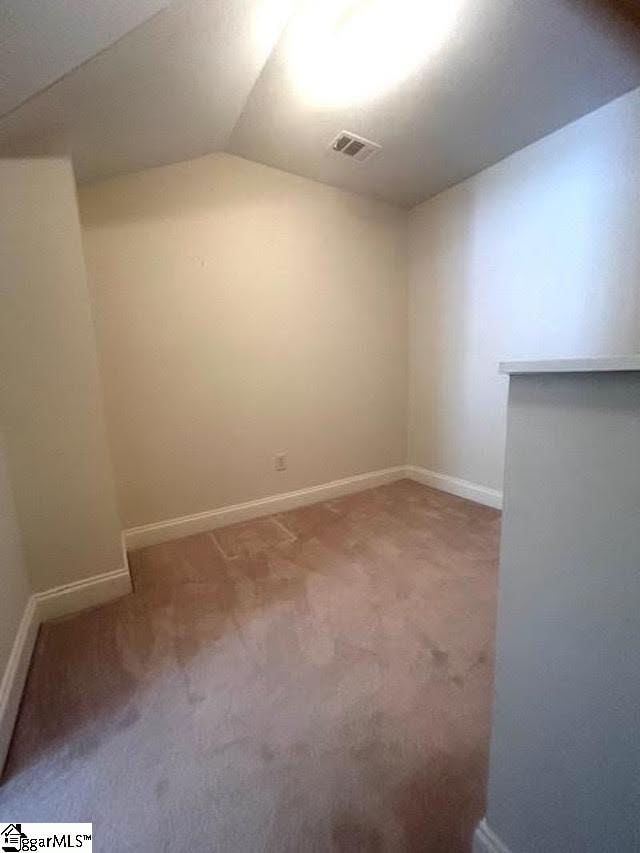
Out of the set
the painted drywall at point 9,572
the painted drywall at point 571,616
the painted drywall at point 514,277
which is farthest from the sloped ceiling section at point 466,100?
the painted drywall at point 9,572

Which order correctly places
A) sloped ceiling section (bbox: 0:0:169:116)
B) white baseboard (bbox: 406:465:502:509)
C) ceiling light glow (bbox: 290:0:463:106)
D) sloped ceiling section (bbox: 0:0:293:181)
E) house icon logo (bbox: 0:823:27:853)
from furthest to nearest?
white baseboard (bbox: 406:465:502:509) → ceiling light glow (bbox: 290:0:463:106) → sloped ceiling section (bbox: 0:0:293:181) → sloped ceiling section (bbox: 0:0:169:116) → house icon logo (bbox: 0:823:27:853)

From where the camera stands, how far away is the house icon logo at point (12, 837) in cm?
86

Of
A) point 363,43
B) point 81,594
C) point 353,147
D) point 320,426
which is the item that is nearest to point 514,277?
point 353,147

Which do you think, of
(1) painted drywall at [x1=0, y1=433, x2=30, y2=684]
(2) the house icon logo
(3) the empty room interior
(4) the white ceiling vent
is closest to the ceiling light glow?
(3) the empty room interior

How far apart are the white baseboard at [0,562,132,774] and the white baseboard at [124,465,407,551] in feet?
1.70

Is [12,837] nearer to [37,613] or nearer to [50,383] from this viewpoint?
[37,613]

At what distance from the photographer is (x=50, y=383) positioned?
1.58 metres

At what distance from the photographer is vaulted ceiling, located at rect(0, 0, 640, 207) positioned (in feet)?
3.76

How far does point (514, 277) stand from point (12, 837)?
3111mm

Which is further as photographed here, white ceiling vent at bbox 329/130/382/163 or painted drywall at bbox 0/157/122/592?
white ceiling vent at bbox 329/130/382/163

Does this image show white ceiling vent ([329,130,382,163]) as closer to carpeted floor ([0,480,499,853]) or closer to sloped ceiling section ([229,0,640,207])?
sloped ceiling section ([229,0,640,207])

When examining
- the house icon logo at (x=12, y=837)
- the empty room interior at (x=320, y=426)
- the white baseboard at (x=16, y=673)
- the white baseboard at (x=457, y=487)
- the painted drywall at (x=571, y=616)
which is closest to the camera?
the painted drywall at (x=571, y=616)

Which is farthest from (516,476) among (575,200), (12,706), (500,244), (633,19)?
(500,244)

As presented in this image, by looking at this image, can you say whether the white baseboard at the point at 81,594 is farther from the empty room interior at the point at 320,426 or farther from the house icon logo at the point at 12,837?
the house icon logo at the point at 12,837
